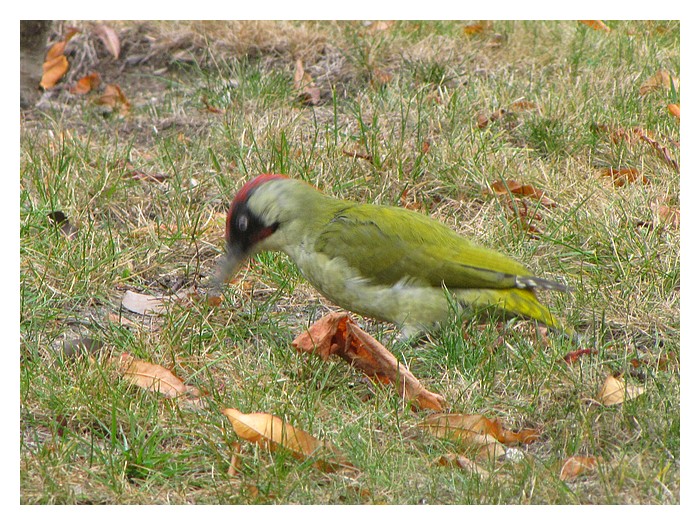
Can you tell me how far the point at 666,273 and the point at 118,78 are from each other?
14.8 feet

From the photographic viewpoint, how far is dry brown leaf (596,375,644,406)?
3623 mm

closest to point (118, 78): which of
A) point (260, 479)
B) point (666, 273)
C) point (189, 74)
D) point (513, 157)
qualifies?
point (189, 74)

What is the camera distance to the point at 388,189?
5.70 m

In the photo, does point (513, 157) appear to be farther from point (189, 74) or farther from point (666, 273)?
point (189, 74)

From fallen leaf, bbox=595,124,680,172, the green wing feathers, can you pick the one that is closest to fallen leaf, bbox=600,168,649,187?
fallen leaf, bbox=595,124,680,172

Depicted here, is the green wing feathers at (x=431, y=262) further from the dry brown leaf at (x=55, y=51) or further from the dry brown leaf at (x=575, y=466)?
the dry brown leaf at (x=55, y=51)

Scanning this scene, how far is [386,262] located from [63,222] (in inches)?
76.2

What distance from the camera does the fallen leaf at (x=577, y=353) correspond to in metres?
3.96

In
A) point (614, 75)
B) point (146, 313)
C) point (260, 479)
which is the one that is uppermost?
point (614, 75)

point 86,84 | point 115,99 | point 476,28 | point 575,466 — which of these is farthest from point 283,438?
point 476,28

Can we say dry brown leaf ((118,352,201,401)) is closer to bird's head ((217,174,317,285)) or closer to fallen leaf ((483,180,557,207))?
bird's head ((217,174,317,285))

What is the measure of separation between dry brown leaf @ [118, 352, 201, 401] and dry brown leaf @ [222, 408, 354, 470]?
1.31 ft

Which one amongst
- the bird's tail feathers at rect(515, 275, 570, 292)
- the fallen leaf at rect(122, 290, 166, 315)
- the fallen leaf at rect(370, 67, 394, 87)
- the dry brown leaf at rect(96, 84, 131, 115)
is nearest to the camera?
the bird's tail feathers at rect(515, 275, 570, 292)

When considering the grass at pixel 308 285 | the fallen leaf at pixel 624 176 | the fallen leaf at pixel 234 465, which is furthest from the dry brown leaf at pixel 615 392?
the fallen leaf at pixel 624 176
